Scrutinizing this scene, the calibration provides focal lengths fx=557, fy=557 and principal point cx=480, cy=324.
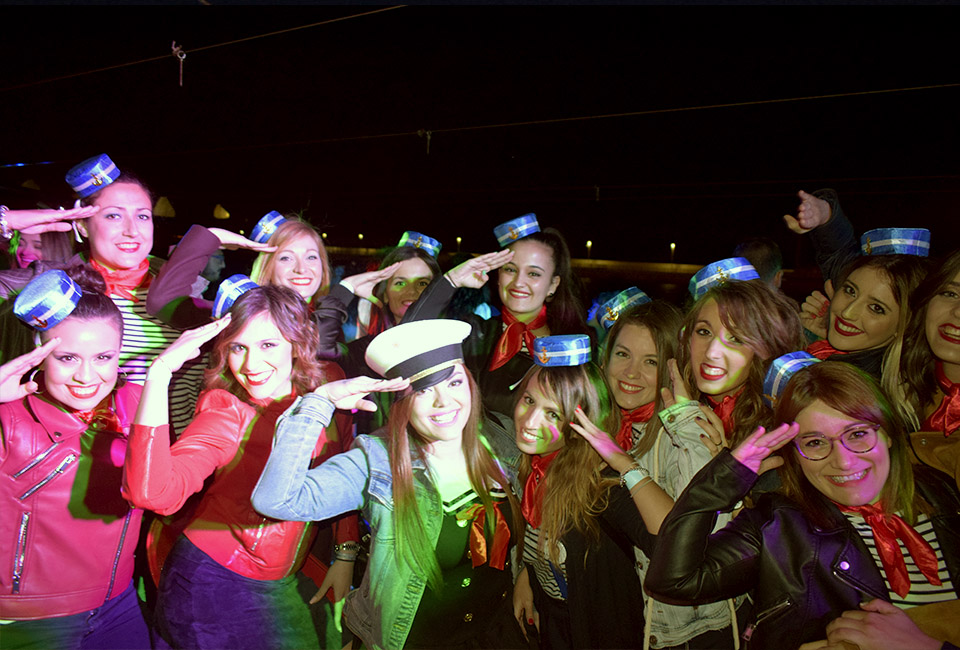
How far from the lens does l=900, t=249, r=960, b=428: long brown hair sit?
212 cm

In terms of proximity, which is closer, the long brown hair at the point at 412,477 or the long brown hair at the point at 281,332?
the long brown hair at the point at 412,477

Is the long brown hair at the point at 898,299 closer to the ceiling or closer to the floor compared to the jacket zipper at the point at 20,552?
closer to the ceiling

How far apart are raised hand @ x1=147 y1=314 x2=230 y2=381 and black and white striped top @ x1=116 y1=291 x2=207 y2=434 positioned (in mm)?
603

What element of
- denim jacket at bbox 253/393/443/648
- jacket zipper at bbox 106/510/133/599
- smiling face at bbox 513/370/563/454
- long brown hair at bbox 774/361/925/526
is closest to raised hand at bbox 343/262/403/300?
A: denim jacket at bbox 253/393/443/648

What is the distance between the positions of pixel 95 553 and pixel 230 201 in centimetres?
889

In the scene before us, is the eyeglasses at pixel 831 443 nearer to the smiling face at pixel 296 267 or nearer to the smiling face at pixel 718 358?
the smiling face at pixel 718 358

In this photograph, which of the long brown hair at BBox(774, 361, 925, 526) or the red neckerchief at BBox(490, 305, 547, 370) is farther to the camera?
the red neckerchief at BBox(490, 305, 547, 370)

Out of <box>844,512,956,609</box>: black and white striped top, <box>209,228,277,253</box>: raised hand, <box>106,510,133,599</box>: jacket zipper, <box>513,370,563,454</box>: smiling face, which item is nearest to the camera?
<box>844,512,956,609</box>: black and white striped top

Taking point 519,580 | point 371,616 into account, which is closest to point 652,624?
point 519,580

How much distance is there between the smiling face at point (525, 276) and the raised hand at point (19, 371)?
6.72 ft

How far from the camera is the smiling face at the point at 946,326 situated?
2.01 meters

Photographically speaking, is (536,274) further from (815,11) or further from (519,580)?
(815,11)

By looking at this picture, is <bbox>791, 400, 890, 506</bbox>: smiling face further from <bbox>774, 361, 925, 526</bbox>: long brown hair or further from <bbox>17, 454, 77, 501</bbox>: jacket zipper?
<bbox>17, 454, 77, 501</bbox>: jacket zipper

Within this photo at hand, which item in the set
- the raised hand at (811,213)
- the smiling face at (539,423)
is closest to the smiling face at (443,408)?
the smiling face at (539,423)
